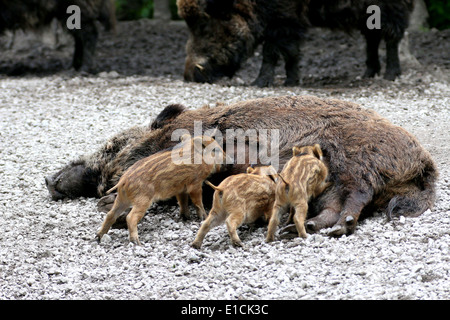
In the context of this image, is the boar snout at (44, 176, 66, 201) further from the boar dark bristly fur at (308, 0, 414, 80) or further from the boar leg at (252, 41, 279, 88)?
the boar dark bristly fur at (308, 0, 414, 80)

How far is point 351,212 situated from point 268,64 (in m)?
5.40

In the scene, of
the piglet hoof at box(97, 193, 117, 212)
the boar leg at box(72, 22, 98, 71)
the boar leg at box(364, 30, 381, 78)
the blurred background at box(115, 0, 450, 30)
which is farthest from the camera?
the blurred background at box(115, 0, 450, 30)

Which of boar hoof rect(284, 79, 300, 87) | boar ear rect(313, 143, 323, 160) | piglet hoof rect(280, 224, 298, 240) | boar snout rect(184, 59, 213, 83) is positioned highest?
boar ear rect(313, 143, 323, 160)

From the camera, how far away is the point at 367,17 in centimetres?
924

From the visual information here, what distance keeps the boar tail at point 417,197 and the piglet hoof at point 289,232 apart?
634 millimetres

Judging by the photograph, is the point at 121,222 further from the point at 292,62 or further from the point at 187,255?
the point at 292,62

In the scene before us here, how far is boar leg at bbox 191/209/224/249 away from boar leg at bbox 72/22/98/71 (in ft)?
23.4

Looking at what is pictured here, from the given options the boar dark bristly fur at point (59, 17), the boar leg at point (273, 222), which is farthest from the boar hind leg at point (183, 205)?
the boar dark bristly fur at point (59, 17)

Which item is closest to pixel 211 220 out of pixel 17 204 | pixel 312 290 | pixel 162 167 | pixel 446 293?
pixel 162 167

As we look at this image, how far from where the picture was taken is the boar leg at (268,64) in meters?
9.23

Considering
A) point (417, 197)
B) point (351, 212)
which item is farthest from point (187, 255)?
point (417, 197)

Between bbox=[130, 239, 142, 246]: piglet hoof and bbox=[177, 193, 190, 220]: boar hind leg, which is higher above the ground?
bbox=[177, 193, 190, 220]: boar hind leg

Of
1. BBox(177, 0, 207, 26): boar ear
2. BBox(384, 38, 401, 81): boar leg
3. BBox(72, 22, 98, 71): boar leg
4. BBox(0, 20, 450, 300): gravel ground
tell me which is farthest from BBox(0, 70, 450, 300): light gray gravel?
BBox(72, 22, 98, 71): boar leg

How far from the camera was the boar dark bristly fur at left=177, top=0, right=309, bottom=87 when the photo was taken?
9.12 m
